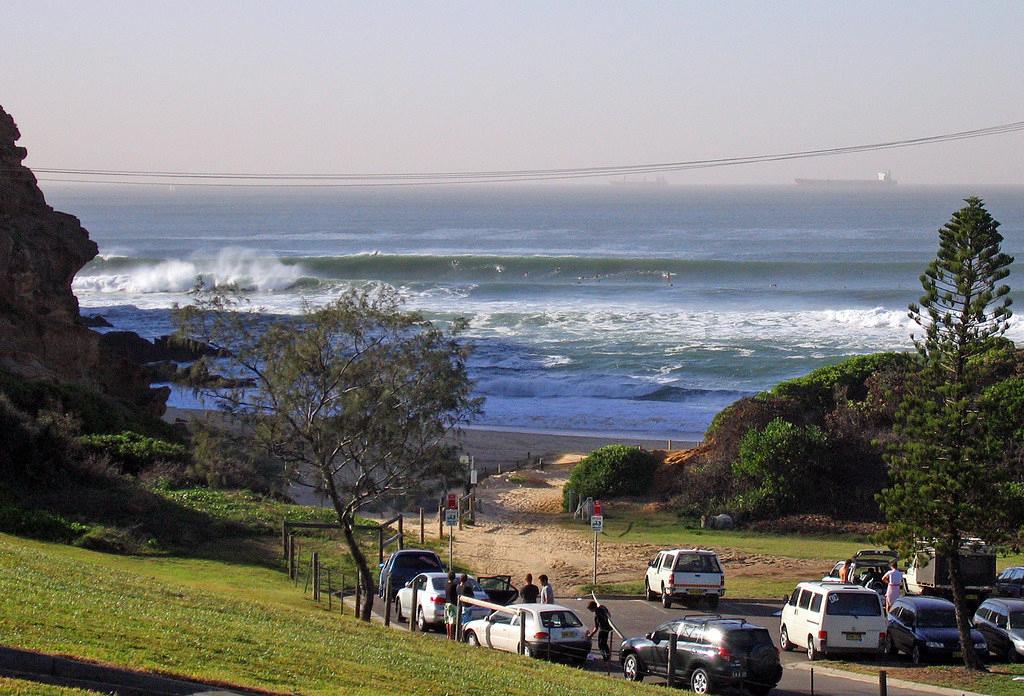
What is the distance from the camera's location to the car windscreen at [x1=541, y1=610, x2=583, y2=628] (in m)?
17.9

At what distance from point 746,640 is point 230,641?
688 cm

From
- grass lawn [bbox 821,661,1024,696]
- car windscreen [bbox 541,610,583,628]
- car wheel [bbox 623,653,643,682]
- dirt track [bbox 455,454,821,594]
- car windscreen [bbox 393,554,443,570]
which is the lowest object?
dirt track [bbox 455,454,821,594]

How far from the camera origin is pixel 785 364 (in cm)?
6444

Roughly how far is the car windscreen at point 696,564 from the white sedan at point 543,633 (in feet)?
18.9

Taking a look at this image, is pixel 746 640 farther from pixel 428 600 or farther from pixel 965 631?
pixel 428 600

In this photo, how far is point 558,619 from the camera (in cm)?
1803

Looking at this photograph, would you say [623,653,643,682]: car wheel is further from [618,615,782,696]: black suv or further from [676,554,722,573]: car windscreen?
[676,554,722,573]: car windscreen

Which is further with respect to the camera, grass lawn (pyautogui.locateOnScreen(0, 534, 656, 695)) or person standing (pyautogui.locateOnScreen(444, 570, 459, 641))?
person standing (pyautogui.locateOnScreen(444, 570, 459, 641))

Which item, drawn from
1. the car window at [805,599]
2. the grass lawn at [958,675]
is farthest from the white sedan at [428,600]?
the grass lawn at [958,675]

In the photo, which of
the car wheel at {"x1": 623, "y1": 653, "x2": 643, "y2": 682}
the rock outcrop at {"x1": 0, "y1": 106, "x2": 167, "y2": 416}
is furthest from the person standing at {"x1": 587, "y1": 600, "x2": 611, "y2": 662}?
the rock outcrop at {"x1": 0, "y1": 106, "x2": 167, "y2": 416}

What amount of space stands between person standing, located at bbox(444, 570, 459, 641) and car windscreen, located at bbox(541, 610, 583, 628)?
6.09ft

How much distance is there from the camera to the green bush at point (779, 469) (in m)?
33.4

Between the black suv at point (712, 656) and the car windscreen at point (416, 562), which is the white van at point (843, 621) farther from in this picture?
the car windscreen at point (416, 562)

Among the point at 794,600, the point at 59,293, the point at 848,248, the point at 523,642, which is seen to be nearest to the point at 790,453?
the point at 794,600
